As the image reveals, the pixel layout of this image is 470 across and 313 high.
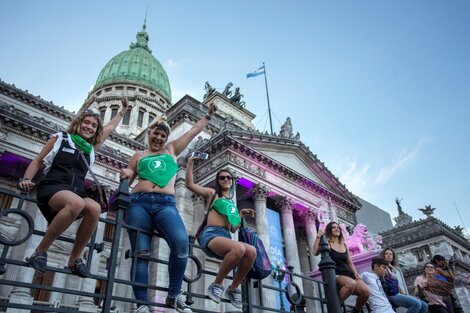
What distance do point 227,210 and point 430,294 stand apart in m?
5.67

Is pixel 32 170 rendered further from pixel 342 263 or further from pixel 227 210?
pixel 342 263

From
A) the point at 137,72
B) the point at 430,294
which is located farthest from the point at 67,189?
the point at 137,72

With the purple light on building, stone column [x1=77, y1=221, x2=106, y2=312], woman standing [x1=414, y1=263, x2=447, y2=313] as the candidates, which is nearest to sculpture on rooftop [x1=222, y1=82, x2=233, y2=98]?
the purple light on building

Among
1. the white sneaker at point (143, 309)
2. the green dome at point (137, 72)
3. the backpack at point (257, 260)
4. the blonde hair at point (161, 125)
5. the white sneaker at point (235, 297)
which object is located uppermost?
the green dome at point (137, 72)

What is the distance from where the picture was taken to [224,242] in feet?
14.4

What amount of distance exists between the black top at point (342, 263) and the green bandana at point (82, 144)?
16.0 ft

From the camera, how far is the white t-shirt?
6289 millimetres

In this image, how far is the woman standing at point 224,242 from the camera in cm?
423

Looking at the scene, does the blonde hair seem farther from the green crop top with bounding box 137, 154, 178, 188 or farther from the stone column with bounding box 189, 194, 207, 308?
the stone column with bounding box 189, 194, 207, 308

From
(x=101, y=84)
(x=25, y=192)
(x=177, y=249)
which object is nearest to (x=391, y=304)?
(x=177, y=249)

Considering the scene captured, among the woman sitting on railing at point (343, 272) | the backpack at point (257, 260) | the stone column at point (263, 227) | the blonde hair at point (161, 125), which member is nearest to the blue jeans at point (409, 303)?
the woman sitting on railing at point (343, 272)

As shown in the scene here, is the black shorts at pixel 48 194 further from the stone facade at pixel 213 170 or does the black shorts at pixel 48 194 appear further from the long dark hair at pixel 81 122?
the stone facade at pixel 213 170

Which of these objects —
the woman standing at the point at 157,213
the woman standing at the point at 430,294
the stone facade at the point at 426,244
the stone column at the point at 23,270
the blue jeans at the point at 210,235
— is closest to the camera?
the woman standing at the point at 157,213

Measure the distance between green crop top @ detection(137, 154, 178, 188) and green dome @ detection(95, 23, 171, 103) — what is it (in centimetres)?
4224
